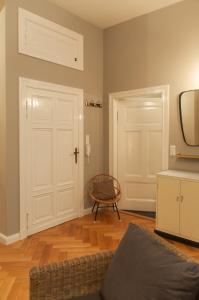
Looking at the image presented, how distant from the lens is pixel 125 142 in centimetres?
438

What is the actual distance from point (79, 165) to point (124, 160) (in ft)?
2.75

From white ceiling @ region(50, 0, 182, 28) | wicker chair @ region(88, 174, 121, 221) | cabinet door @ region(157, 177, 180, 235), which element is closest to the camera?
cabinet door @ region(157, 177, 180, 235)

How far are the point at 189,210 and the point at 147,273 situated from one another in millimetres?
2114

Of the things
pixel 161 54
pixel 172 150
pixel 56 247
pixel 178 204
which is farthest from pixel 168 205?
pixel 161 54

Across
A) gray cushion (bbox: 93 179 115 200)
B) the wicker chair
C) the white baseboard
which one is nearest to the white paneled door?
the wicker chair

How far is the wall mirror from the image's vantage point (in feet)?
11.0

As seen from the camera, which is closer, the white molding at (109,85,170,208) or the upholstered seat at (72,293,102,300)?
the upholstered seat at (72,293,102,300)

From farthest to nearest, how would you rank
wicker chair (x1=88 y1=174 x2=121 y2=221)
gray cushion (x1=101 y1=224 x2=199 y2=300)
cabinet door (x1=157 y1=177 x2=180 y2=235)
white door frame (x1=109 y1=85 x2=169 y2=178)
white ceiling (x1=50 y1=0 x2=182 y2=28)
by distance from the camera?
wicker chair (x1=88 y1=174 x2=121 y2=221) → white door frame (x1=109 y1=85 x2=169 y2=178) → white ceiling (x1=50 y1=0 x2=182 y2=28) → cabinet door (x1=157 y1=177 x2=180 y2=235) → gray cushion (x1=101 y1=224 x2=199 y2=300)

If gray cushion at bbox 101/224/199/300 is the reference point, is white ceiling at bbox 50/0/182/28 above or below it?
above

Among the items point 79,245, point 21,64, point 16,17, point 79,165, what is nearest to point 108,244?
point 79,245

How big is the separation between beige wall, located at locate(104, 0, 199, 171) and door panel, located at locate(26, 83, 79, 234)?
96 cm

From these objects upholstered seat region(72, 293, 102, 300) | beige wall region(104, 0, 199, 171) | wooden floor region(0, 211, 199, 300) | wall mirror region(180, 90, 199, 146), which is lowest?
wooden floor region(0, 211, 199, 300)

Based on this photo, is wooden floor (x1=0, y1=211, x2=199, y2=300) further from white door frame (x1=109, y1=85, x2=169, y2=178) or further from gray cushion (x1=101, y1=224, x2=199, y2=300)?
gray cushion (x1=101, y1=224, x2=199, y2=300)

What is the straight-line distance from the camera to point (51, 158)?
11.9 ft
